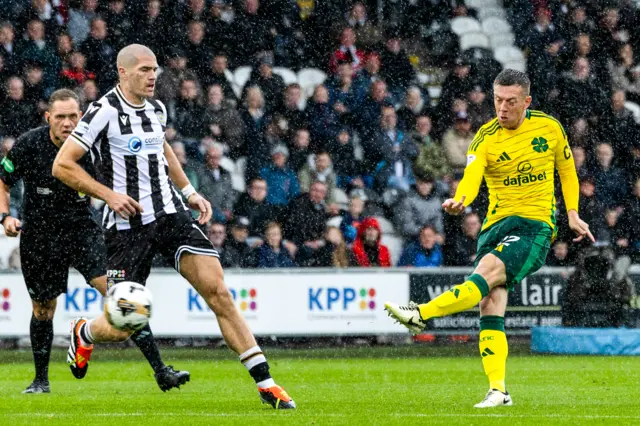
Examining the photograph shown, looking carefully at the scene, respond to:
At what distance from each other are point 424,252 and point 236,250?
2392mm

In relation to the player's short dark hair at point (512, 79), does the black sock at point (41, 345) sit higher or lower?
lower

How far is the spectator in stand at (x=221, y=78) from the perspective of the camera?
16109mm

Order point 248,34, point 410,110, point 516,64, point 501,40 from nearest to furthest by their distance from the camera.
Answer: point 248,34
point 410,110
point 516,64
point 501,40

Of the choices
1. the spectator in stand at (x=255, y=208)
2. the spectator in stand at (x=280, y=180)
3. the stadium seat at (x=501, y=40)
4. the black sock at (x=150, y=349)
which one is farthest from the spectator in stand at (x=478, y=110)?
the black sock at (x=150, y=349)

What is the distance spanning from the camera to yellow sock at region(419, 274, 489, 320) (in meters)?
7.52

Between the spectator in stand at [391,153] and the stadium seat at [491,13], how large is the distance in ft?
12.8

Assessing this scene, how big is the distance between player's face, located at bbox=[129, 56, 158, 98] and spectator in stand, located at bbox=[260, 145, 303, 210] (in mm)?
8021

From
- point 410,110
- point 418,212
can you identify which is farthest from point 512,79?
point 410,110

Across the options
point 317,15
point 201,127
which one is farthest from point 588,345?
point 317,15

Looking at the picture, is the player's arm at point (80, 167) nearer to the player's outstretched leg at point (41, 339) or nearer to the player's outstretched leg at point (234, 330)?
the player's outstretched leg at point (234, 330)

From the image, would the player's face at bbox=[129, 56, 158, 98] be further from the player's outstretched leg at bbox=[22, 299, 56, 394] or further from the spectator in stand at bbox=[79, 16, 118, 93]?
the spectator in stand at bbox=[79, 16, 118, 93]

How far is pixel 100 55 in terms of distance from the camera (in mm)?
15914

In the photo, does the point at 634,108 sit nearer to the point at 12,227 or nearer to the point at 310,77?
the point at 310,77

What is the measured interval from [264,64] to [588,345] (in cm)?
575
